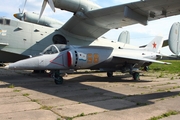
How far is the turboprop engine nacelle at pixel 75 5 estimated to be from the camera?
36.0 ft

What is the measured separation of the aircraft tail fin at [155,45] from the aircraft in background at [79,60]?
6.29ft

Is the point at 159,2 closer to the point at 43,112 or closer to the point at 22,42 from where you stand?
the point at 43,112

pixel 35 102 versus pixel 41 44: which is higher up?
pixel 41 44

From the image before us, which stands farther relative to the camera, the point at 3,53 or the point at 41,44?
the point at 41,44

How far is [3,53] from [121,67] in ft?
24.6

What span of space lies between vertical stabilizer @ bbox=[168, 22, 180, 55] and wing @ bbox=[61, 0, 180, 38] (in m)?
1.80

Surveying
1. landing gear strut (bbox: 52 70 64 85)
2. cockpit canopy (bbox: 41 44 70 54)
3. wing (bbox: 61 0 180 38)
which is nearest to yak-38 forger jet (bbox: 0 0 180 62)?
wing (bbox: 61 0 180 38)

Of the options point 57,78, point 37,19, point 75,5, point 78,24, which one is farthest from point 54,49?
point 37,19

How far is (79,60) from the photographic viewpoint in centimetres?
984

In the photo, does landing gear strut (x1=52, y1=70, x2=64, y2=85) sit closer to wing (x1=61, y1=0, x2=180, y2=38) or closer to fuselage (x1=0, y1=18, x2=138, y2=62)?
fuselage (x1=0, y1=18, x2=138, y2=62)

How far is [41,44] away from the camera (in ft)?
42.0

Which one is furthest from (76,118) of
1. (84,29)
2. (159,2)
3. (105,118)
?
(84,29)

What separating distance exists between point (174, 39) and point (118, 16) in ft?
12.3

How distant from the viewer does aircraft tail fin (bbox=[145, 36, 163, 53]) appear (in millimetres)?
14819
